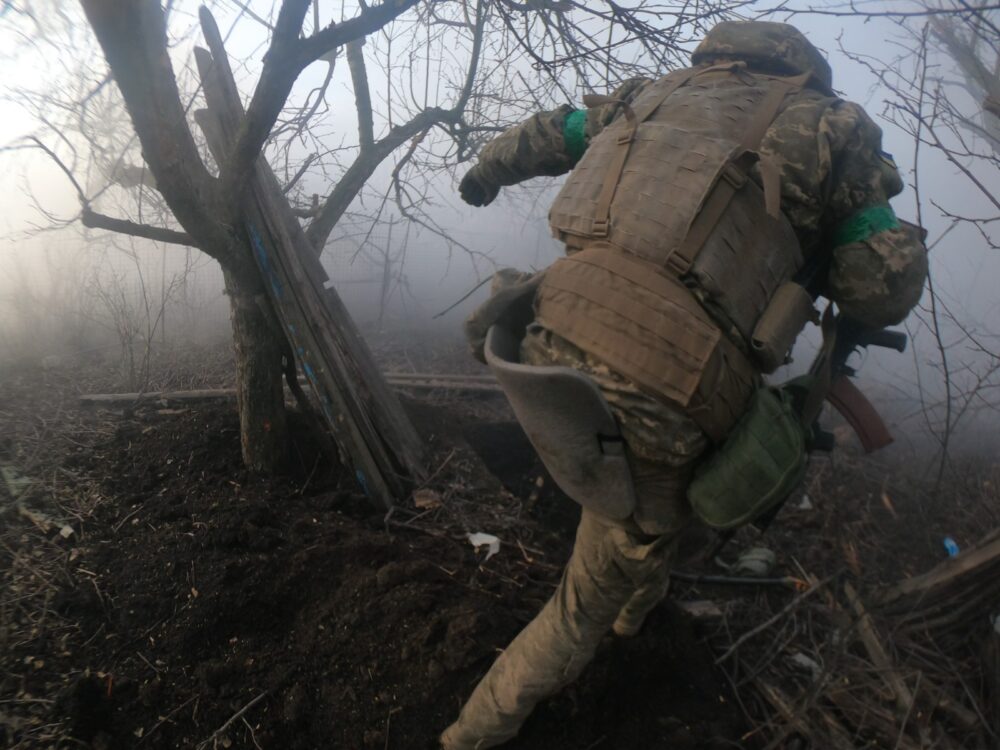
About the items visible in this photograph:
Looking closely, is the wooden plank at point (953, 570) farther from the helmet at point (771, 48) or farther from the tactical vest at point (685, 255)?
the helmet at point (771, 48)

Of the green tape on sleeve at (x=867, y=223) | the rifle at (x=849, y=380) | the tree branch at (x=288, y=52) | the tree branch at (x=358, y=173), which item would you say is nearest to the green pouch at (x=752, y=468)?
the rifle at (x=849, y=380)

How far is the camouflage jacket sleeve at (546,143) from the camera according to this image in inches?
76.9

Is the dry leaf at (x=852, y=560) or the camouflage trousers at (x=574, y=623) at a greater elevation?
the camouflage trousers at (x=574, y=623)

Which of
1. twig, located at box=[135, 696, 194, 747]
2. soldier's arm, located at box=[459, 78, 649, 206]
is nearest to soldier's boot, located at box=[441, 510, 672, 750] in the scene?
twig, located at box=[135, 696, 194, 747]

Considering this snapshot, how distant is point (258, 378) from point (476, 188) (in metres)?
1.35

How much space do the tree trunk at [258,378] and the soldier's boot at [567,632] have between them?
5.14ft

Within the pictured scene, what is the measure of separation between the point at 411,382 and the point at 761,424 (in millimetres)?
3455

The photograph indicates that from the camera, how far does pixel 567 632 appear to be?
1744 millimetres

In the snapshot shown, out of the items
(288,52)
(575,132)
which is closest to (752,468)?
(575,132)

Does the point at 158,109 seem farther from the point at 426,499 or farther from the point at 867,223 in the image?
the point at 867,223

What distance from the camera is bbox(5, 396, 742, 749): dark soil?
188 cm

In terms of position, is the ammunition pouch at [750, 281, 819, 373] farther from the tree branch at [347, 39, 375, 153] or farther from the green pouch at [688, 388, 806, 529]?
the tree branch at [347, 39, 375, 153]

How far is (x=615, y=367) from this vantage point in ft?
4.84

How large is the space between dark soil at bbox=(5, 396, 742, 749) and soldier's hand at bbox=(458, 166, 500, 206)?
146 cm
